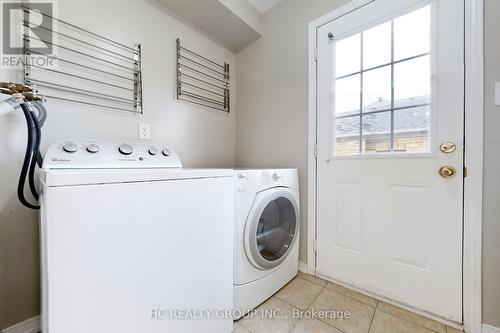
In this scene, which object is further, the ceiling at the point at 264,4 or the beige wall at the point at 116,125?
the ceiling at the point at 264,4

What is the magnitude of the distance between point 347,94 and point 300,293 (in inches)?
56.5

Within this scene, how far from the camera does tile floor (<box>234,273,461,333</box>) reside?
1132 millimetres

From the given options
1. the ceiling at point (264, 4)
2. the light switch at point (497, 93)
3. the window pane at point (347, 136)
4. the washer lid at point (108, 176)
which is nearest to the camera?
the washer lid at point (108, 176)

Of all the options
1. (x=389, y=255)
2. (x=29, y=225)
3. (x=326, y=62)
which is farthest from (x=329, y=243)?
(x=29, y=225)

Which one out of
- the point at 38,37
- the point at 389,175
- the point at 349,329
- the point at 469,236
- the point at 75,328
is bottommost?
the point at 349,329

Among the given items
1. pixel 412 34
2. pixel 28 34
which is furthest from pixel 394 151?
pixel 28 34

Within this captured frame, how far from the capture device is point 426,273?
3.99ft

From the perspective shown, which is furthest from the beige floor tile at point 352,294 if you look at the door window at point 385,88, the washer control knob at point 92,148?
the washer control knob at point 92,148

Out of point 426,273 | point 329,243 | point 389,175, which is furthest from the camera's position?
point 329,243

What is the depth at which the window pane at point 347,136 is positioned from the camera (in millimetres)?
1478

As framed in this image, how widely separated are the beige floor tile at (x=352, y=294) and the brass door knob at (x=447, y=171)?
88cm

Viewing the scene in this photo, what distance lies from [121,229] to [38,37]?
4.04 ft

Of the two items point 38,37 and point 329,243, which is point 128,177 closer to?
point 38,37

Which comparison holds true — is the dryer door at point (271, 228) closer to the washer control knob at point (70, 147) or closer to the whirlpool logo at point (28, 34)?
the washer control knob at point (70, 147)
